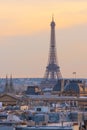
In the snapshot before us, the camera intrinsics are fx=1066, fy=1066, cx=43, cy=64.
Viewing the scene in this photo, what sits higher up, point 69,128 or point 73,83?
point 73,83

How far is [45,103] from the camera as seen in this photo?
355 feet

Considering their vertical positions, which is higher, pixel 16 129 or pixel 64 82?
pixel 64 82

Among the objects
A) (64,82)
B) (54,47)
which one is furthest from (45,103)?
(54,47)

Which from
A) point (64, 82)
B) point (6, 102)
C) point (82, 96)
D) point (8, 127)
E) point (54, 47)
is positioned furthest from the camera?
point (54, 47)

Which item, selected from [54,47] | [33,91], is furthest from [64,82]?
[54,47]

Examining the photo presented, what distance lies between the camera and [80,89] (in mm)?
123625

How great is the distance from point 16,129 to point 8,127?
0.56 m

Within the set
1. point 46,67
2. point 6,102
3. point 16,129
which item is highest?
point 46,67

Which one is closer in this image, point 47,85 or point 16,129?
point 16,129

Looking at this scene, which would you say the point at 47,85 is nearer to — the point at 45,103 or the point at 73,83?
the point at 73,83

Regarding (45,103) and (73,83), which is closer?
(45,103)

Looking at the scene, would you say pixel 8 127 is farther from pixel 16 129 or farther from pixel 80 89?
pixel 80 89

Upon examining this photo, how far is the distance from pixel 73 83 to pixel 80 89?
4.22 feet

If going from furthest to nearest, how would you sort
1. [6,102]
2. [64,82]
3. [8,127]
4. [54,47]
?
[54,47] < [64,82] < [6,102] < [8,127]
